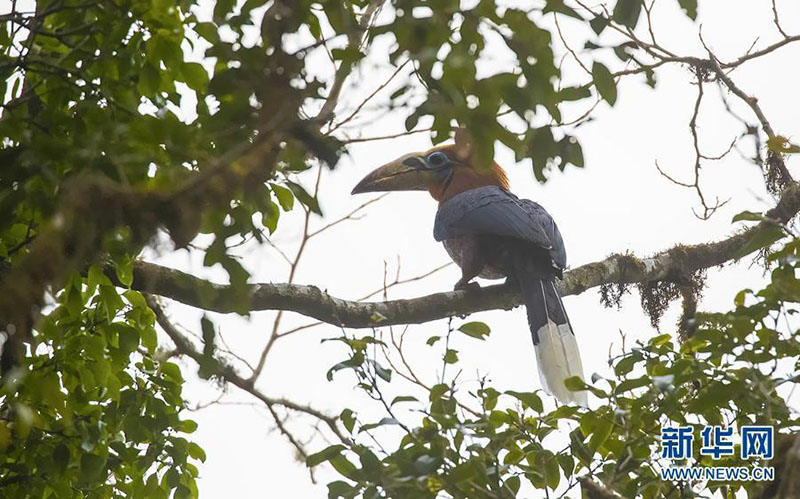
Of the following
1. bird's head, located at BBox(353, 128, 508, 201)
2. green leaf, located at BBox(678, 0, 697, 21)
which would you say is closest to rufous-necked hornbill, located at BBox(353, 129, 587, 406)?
bird's head, located at BBox(353, 128, 508, 201)

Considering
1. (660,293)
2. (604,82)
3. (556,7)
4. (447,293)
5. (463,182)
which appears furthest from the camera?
(463,182)

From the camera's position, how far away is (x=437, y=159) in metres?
5.32

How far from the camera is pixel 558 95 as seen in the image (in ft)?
5.49

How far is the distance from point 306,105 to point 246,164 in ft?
0.87

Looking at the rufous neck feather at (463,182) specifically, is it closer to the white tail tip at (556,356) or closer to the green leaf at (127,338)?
the white tail tip at (556,356)

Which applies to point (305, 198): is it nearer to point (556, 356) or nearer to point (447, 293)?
point (447, 293)

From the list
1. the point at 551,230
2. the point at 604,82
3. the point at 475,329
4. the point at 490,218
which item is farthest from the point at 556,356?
the point at 604,82

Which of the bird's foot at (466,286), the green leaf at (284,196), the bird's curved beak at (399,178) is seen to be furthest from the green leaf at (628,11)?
the bird's curved beak at (399,178)

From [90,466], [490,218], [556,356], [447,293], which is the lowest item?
[90,466]

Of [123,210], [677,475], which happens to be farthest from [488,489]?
[123,210]

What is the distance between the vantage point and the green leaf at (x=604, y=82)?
1688mm

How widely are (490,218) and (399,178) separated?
3.42 ft

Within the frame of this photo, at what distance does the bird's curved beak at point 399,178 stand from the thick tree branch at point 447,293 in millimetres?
1247

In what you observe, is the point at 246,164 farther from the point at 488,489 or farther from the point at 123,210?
the point at 488,489
